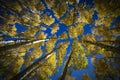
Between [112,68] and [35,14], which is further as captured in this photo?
[35,14]

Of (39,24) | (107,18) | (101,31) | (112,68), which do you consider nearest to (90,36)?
(101,31)

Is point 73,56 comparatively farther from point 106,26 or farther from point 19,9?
point 19,9

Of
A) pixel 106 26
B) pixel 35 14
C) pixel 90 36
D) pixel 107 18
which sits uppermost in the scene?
pixel 35 14

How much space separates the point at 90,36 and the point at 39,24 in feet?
18.6

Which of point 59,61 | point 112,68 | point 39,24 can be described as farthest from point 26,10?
point 112,68

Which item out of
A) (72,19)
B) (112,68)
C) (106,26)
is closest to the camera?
(112,68)

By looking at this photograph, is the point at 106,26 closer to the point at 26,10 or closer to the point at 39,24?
the point at 39,24

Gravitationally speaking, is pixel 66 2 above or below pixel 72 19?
above

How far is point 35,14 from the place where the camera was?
1266 centimetres

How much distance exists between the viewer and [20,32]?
43.8 ft

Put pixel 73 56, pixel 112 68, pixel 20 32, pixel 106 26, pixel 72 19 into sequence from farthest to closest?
pixel 20 32
pixel 73 56
pixel 72 19
pixel 106 26
pixel 112 68

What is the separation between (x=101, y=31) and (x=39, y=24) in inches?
257

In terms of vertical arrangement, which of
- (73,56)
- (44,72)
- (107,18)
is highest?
(107,18)

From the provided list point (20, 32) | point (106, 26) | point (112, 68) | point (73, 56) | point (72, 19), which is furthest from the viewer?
point (20, 32)
